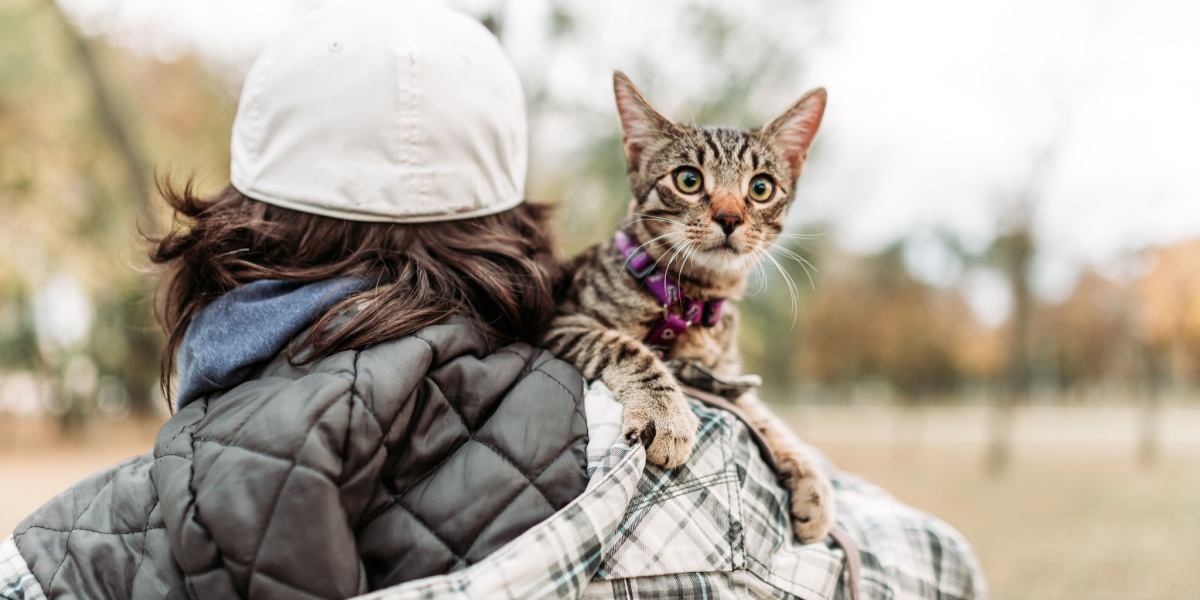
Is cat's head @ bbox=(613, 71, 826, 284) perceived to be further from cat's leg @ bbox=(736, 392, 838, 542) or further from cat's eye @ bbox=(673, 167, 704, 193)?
cat's leg @ bbox=(736, 392, 838, 542)

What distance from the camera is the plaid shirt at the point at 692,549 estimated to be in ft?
3.30

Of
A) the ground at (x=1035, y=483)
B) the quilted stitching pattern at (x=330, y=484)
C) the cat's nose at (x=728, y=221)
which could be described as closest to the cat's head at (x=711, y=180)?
the cat's nose at (x=728, y=221)

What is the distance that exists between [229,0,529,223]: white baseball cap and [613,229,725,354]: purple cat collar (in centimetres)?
52

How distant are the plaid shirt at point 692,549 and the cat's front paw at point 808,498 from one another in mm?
41

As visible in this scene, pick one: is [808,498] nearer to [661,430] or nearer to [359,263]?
[661,430]

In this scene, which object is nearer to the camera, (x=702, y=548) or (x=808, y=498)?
(x=702, y=548)

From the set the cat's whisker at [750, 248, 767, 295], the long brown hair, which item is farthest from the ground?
the long brown hair

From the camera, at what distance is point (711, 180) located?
6.24 ft

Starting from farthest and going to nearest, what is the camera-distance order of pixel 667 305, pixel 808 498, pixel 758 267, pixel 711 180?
pixel 758 267, pixel 711 180, pixel 667 305, pixel 808 498

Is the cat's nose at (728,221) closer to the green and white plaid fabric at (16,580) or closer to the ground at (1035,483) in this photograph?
the green and white plaid fabric at (16,580)

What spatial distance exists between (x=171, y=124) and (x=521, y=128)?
1028cm

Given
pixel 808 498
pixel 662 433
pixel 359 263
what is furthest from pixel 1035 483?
pixel 359 263

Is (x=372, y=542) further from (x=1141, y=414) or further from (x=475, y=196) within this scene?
(x=1141, y=414)

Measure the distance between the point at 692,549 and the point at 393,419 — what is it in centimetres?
48
